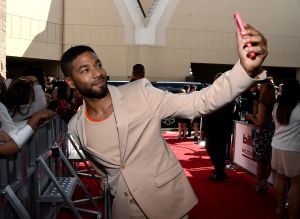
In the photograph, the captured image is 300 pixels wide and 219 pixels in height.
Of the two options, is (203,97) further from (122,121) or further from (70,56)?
(70,56)

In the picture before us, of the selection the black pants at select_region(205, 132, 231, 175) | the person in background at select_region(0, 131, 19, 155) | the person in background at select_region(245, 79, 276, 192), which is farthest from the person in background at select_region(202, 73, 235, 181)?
the person in background at select_region(0, 131, 19, 155)

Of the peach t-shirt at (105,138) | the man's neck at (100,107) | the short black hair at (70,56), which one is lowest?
the peach t-shirt at (105,138)

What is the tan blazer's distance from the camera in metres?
1.75

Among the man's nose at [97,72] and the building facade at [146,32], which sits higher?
the building facade at [146,32]

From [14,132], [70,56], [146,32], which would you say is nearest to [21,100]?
[14,132]

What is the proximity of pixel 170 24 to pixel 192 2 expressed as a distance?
6.10 feet

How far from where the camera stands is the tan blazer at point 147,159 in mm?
1753

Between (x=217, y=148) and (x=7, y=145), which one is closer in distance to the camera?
(x=7, y=145)

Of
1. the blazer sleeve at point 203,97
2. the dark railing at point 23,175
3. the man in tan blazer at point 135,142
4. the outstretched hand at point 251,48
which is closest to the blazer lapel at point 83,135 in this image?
the man in tan blazer at point 135,142

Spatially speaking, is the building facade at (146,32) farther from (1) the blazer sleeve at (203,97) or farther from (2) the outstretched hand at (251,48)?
(2) the outstretched hand at (251,48)

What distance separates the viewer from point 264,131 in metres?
5.11

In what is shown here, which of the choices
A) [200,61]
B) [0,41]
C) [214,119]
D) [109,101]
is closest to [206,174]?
[214,119]

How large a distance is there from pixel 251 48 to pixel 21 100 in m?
3.09

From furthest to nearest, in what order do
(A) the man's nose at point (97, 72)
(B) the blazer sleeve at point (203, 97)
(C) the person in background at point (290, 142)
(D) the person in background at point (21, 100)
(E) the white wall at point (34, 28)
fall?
(E) the white wall at point (34, 28) < (C) the person in background at point (290, 142) < (D) the person in background at point (21, 100) < (A) the man's nose at point (97, 72) < (B) the blazer sleeve at point (203, 97)
